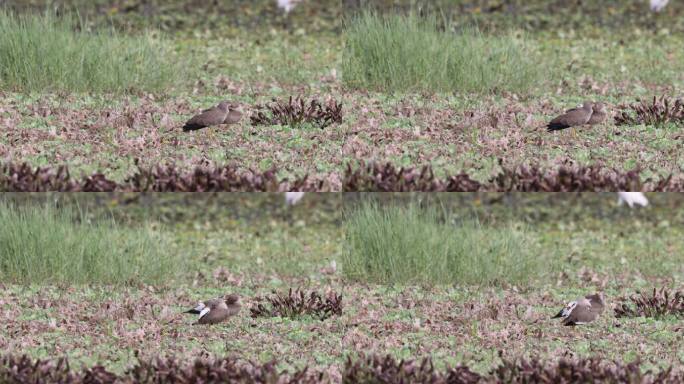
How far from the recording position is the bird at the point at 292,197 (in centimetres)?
1393

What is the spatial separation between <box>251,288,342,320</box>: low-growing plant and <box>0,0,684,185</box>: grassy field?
1.09m

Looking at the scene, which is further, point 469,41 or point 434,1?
point 434,1

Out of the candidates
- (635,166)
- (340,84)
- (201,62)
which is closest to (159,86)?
(201,62)

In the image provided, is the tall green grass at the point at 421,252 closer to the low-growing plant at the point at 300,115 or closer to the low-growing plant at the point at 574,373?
the low-growing plant at the point at 300,115

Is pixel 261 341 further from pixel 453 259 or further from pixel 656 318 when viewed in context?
pixel 656 318

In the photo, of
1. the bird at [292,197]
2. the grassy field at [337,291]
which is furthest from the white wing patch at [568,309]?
the bird at [292,197]

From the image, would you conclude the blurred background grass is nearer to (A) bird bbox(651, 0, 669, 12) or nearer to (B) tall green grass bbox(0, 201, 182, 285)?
(B) tall green grass bbox(0, 201, 182, 285)

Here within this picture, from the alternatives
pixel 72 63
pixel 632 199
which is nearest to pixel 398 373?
pixel 72 63

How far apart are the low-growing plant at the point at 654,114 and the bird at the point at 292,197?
442 cm

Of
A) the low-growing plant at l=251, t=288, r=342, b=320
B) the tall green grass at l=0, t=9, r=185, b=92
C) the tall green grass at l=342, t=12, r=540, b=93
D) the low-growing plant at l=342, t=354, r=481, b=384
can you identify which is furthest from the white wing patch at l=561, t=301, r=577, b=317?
the tall green grass at l=0, t=9, r=185, b=92

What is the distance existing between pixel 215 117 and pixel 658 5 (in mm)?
6031

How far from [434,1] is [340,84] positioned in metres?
2.35

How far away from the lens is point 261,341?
31.5 feet

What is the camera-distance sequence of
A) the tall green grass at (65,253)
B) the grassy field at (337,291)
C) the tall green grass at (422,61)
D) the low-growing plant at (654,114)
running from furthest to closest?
the tall green grass at (422,61) < the tall green grass at (65,253) < the low-growing plant at (654,114) < the grassy field at (337,291)
